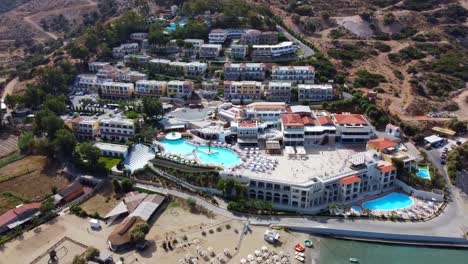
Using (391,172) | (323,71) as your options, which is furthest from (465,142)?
(323,71)

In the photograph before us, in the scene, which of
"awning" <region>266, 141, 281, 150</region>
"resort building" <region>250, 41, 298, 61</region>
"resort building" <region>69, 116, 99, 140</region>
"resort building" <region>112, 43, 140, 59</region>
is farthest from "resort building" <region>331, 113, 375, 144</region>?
"resort building" <region>112, 43, 140, 59</region>

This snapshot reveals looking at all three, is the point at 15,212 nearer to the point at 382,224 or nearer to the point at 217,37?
the point at 382,224

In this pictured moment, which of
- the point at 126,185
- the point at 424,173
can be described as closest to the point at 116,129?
the point at 126,185

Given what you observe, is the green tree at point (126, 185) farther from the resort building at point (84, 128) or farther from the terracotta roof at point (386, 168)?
the terracotta roof at point (386, 168)

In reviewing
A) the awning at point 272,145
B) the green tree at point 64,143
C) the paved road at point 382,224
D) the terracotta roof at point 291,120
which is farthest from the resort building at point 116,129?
the terracotta roof at point 291,120

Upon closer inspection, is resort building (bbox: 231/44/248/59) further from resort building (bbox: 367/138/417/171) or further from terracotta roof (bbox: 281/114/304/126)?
resort building (bbox: 367/138/417/171)
